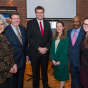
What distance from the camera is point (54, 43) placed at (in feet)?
6.26

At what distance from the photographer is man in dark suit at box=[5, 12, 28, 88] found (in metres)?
1.70

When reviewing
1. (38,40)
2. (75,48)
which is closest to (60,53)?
(75,48)

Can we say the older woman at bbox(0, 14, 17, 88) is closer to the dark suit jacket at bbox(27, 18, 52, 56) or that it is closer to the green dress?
the dark suit jacket at bbox(27, 18, 52, 56)

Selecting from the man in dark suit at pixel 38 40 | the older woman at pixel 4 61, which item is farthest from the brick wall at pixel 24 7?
the older woman at pixel 4 61

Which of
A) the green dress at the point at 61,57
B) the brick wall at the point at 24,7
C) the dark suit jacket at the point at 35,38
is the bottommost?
the green dress at the point at 61,57

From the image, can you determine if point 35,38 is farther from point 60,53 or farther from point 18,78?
point 18,78

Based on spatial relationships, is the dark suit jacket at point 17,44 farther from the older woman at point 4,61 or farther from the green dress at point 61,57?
the green dress at point 61,57

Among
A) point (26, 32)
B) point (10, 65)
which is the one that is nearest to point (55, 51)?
point (26, 32)

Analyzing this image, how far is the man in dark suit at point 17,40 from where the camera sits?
170 centimetres

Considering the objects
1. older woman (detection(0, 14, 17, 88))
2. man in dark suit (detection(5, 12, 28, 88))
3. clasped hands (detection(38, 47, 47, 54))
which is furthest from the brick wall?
older woman (detection(0, 14, 17, 88))

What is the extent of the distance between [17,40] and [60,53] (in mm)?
853

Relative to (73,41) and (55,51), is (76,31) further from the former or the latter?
(55,51)

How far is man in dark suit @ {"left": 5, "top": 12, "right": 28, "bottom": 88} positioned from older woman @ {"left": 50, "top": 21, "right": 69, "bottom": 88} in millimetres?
626

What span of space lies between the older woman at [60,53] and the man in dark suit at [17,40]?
0.63 metres
